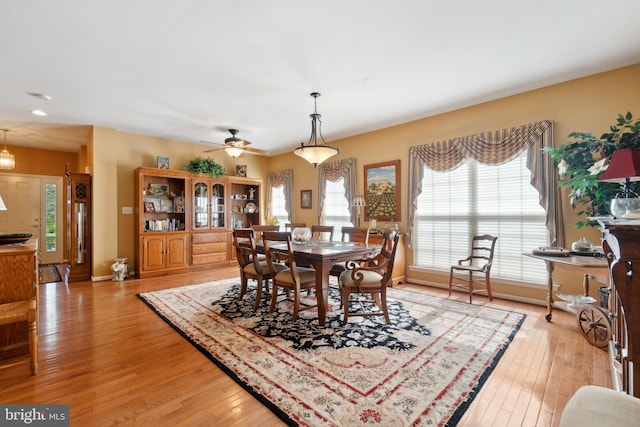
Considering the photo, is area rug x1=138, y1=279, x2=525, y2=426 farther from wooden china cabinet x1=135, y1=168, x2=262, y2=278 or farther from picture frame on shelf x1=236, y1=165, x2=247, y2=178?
picture frame on shelf x1=236, y1=165, x2=247, y2=178

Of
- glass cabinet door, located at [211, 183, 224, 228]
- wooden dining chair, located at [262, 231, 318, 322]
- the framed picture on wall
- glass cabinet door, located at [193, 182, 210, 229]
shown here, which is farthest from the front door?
wooden dining chair, located at [262, 231, 318, 322]

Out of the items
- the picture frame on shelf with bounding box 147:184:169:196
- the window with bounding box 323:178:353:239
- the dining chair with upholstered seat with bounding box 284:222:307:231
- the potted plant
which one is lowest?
the dining chair with upholstered seat with bounding box 284:222:307:231

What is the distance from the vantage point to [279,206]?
24.3 ft

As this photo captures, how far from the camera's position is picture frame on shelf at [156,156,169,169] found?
18.5ft

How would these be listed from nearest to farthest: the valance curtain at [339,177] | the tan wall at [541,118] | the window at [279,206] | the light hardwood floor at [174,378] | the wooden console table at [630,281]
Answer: the wooden console table at [630,281] → the light hardwood floor at [174,378] → the tan wall at [541,118] → the valance curtain at [339,177] → the window at [279,206]

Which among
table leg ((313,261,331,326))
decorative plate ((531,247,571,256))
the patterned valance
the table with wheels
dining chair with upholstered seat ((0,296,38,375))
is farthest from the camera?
the patterned valance

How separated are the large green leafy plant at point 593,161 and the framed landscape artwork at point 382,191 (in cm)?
221

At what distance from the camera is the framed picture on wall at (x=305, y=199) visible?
21.5ft

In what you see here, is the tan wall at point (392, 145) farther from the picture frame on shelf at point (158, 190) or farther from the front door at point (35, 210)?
A: the front door at point (35, 210)

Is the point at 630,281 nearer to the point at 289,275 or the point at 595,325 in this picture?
the point at 595,325

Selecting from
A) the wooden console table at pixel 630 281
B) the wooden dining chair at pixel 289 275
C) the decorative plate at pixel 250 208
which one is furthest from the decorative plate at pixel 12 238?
the decorative plate at pixel 250 208

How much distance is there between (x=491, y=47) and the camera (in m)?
2.72

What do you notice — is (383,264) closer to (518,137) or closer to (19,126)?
(518,137)

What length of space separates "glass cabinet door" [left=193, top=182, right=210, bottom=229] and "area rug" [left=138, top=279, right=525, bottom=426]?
2450mm
